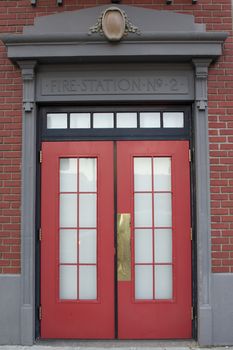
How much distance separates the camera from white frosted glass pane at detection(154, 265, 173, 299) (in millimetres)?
6109

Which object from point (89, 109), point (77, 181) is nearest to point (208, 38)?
point (89, 109)

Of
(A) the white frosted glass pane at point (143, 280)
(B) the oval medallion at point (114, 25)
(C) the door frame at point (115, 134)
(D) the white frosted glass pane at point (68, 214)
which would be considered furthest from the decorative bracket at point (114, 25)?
(A) the white frosted glass pane at point (143, 280)

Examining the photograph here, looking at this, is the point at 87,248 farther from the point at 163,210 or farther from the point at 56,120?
the point at 56,120

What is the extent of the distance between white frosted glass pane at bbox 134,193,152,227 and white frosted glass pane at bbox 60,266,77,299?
1.02 m

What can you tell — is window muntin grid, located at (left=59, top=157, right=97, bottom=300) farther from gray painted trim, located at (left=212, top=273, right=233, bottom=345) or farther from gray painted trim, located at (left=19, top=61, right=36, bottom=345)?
gray painted trim, located at (left=212, top=273, right=233, bottom=345)

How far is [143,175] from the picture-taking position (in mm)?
6219

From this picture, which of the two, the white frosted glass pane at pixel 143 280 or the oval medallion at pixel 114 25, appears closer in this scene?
the oval medallion at pixel 114 25

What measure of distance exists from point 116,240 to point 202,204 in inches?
46.4

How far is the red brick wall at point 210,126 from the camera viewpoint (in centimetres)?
597

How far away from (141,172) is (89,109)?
1070 mm

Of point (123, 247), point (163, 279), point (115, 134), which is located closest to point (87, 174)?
point (115, 134)

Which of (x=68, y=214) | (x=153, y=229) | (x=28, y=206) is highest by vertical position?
(x=28, y=206)

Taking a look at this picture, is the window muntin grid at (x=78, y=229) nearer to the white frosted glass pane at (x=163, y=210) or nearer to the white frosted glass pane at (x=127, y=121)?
the white frosted glass pane at (x=127, y=121)

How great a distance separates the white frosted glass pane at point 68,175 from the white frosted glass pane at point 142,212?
2.72 feet
